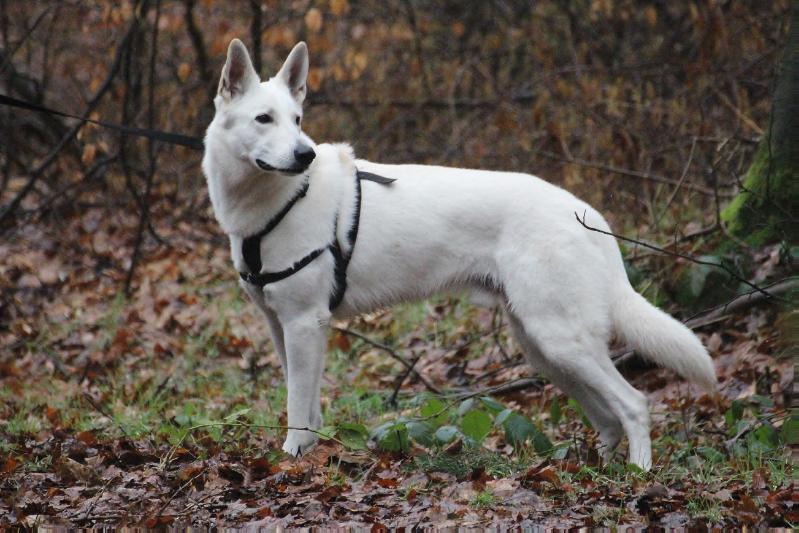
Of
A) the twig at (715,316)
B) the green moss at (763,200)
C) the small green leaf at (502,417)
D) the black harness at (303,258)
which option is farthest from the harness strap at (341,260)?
the green moss at (763,200)

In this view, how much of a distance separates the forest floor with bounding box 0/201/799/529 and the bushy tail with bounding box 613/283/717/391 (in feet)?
1.41

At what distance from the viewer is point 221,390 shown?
6145 mm

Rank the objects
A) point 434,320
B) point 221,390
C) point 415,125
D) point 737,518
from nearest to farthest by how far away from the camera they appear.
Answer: point 737,518 < point 221,390 < point 434,320 < point 415,125

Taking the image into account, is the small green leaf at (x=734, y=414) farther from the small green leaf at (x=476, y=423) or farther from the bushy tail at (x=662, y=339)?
the small green leaf at (x=476, y=423)

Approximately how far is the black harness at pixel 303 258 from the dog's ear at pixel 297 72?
54 centimetres

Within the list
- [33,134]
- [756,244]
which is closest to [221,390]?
[756,244]

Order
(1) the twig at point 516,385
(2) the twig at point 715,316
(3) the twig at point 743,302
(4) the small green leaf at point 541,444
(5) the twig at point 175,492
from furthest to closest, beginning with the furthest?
(1) the twig at point 516,385 < (2) the twig at point 715,316 < (3) the twig at point 743,302 < (4) the small green leaf at point 541,444 < (5) the twig at point 175,492

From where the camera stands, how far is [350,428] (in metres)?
4.25

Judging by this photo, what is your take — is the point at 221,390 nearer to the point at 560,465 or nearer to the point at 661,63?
the point at 560,465

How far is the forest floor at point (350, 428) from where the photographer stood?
349cm

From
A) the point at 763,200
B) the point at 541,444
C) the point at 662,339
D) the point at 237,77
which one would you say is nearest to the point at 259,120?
the point at 237,77

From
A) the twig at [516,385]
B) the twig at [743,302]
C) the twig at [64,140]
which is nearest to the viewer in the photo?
the twig at [743,302]

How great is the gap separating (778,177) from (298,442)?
11.3 ft

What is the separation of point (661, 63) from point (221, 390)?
624cm
